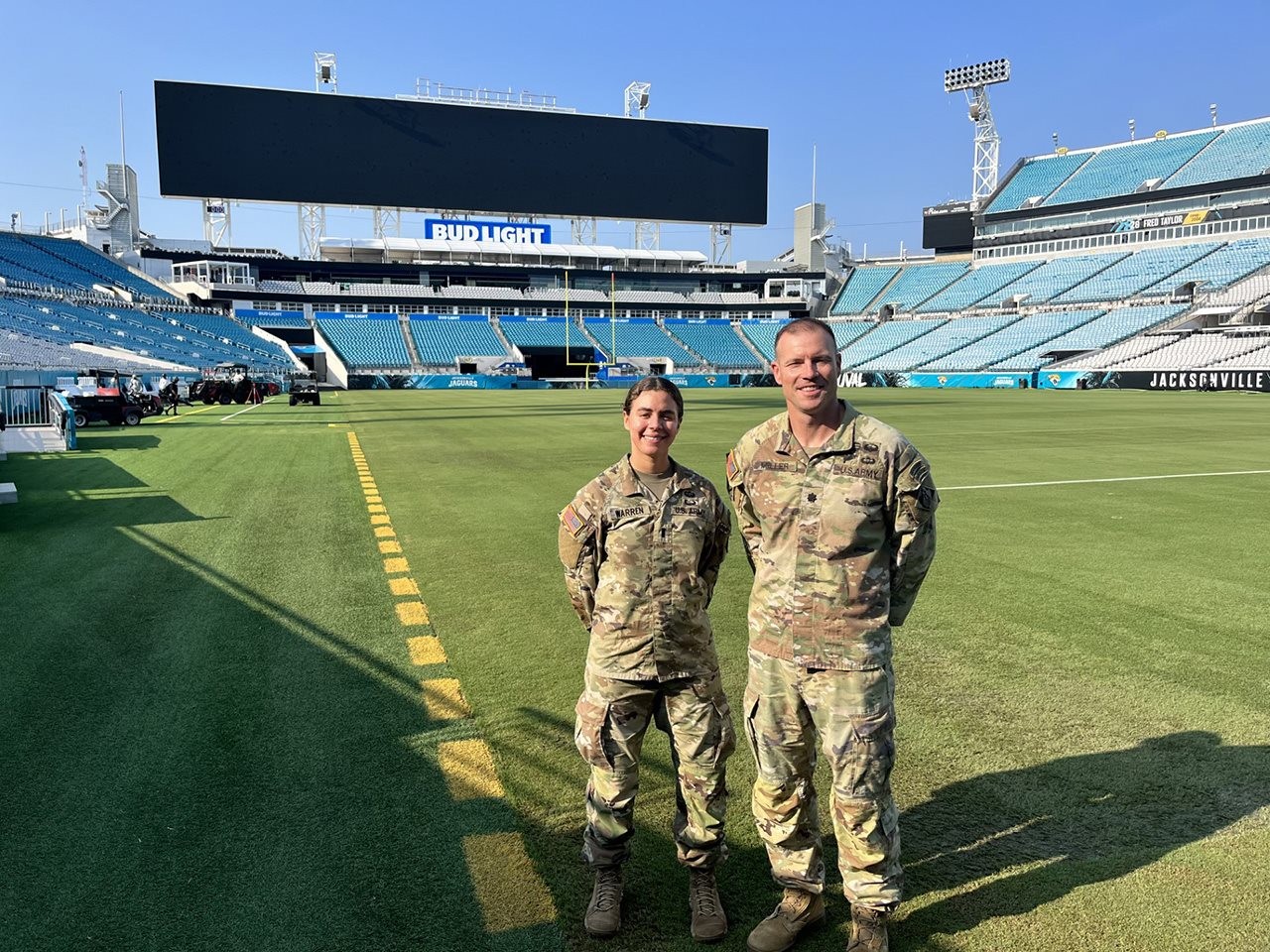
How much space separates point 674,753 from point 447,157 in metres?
63.8

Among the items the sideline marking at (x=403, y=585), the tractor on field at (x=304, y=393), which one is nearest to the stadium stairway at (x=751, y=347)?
the tractor on field at (x=304, y=393)

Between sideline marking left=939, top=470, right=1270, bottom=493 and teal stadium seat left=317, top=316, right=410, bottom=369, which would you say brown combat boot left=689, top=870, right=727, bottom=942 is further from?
teal stadium seat left=317, top=316, right=410, bottom=369

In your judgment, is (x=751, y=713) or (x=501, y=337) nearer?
(x=751, y=713)

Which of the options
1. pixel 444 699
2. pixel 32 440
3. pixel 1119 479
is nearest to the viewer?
pixel 444 699

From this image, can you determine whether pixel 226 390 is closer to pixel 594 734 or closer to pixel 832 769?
pixel 594 734

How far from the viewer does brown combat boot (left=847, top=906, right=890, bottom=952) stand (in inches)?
99.6

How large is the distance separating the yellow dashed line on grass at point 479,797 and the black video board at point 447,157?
59.0 metres

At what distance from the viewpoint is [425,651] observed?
5102 mm

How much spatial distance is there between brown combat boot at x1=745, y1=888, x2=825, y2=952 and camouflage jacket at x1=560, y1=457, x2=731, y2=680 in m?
0.76

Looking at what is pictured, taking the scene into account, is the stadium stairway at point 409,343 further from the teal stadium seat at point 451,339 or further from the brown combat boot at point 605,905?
the brown combat boot at point 605,905

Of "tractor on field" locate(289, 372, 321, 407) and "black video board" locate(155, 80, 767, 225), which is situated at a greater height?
"black video board" locate(155, 80, 767, 225)

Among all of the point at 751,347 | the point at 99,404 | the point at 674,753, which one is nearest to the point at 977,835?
the point at 674,753

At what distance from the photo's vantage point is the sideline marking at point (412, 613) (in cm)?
570

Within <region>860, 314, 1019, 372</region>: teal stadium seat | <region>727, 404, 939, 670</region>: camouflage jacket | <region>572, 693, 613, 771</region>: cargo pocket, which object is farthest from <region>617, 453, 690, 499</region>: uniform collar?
<region>860, 314, 1019, 372</region>: teal stadium seat
